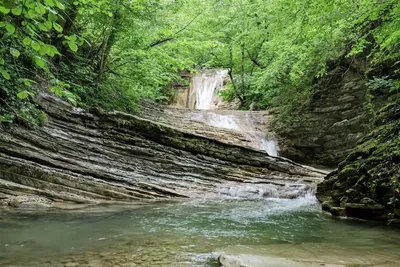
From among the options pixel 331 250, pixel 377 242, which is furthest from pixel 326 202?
pixel 331 250

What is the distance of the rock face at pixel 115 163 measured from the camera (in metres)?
8.59

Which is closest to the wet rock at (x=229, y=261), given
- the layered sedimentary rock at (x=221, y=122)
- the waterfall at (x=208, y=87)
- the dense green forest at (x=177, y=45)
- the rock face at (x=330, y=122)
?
the dense green forest at (x=177, y=45)

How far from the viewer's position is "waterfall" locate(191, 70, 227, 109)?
26672 mm

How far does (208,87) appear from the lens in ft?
89.8

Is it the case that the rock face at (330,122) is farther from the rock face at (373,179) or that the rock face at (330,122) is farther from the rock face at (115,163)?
the rock face at (373,179)

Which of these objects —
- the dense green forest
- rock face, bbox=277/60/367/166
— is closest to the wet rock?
the dense green forest

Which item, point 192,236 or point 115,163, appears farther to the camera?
point 115,163

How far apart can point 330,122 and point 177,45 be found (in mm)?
7167

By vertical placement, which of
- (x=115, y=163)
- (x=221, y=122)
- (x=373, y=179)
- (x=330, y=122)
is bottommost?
(x=115, y=163)

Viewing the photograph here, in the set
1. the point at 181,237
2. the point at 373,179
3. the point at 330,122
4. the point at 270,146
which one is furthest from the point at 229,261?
the point at 330,122

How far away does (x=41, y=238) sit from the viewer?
17.0 ft

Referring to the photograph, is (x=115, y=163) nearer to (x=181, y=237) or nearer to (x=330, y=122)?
(x=181, y=237)

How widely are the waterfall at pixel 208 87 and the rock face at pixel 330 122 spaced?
11178 mm

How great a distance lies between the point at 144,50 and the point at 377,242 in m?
9.64
